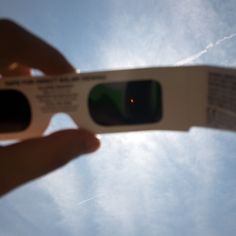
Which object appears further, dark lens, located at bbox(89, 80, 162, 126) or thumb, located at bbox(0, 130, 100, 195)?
dark lens, located at bbox(89, 80, 162, 126)

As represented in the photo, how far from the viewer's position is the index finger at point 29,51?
5.44ft

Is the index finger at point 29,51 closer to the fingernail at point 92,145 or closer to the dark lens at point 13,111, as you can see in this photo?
the dark lens at point 13,111

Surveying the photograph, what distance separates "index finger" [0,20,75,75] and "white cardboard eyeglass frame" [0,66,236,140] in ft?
0.16

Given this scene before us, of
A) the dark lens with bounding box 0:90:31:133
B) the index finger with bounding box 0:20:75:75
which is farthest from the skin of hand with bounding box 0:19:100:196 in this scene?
the dark lens with bounding box 0:90:31:133

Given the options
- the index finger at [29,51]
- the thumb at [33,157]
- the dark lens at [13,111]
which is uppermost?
the index finger at [29,51]

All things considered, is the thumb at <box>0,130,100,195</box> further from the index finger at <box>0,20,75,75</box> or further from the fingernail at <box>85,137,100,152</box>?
the index finger at <box>0,20,75,75</box>

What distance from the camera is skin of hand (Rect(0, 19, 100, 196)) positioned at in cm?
151

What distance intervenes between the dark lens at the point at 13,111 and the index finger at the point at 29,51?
0.53 feet

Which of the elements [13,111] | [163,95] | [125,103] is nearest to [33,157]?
[13,111]

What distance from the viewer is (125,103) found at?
69.7 inches

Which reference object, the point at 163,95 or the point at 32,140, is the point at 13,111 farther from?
the point at 163,95

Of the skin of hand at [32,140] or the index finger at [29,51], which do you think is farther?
the index finger at [29,51]

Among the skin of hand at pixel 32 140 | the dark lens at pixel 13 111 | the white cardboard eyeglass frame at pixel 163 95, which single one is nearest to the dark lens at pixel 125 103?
the white cardboard eyeglass frame at pixel 163 95

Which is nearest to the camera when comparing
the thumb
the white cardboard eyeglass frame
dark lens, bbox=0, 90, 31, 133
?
the thumb
